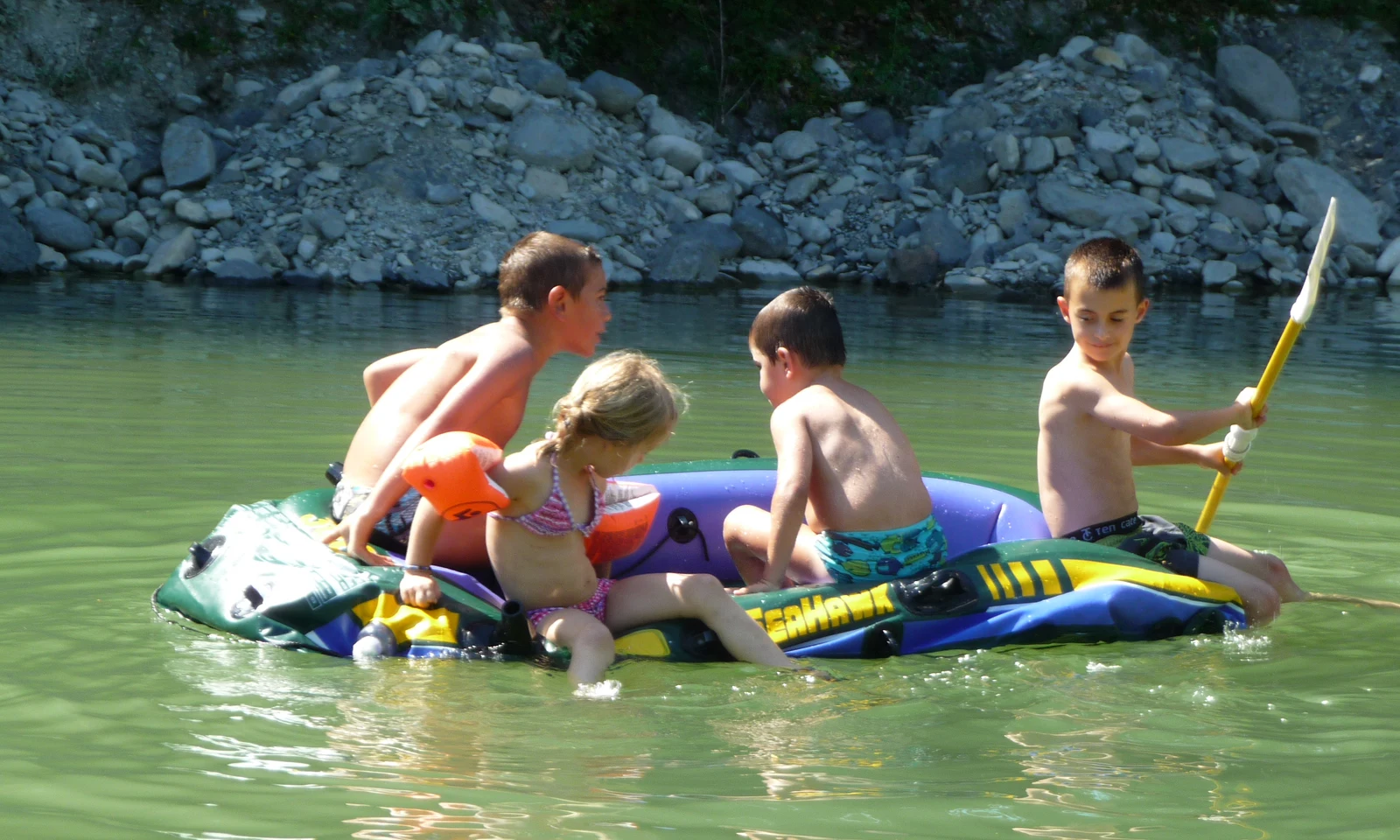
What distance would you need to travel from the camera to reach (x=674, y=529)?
449cm

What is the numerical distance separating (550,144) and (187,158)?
11.9ft

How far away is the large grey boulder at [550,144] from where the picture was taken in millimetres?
15383

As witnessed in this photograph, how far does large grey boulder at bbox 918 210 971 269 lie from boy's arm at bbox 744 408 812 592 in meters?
12.0

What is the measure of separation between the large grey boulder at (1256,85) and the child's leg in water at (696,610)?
53.9ft

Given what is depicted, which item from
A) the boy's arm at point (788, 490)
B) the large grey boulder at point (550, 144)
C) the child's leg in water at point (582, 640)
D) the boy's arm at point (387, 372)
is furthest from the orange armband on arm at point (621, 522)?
the large grey boulder at point (550, 144)

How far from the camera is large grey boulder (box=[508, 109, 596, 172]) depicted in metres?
15.4

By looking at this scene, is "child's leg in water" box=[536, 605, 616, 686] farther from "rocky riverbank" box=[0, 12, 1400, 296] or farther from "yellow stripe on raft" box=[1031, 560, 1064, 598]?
"rocky riverbank" box=[0, 12, 1400, 296]

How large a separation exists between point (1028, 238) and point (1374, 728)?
13083 mm

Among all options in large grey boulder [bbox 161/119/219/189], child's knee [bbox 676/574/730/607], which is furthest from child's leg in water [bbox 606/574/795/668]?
large grey boulder [bbox 161/119/219/189]

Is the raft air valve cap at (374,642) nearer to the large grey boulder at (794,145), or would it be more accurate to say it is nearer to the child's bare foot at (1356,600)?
the child's bare foot at (1356,600)

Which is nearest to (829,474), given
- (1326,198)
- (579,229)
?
(579,229)

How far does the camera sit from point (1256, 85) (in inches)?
717

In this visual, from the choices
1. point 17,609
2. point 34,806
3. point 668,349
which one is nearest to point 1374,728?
point 34,806

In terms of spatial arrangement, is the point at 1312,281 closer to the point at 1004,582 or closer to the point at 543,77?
the point at 1004,582
